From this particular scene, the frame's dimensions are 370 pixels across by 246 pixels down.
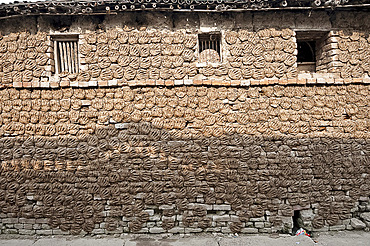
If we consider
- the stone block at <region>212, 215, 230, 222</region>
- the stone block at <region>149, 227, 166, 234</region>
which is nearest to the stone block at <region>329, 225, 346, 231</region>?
the stone block at <region>212, 215, 230, 222</region>

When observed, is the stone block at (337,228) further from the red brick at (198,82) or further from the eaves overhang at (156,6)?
the eaves overhang at (156,6)

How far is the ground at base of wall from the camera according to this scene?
186 inches

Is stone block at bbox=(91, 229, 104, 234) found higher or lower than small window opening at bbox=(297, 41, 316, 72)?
lower

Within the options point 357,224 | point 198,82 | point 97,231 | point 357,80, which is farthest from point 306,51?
point 97,231

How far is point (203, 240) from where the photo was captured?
191 inches

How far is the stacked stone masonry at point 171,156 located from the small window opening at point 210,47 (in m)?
0.77

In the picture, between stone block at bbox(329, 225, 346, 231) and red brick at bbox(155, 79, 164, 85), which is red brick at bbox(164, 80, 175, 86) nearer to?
red brick at bbox(155, 79, 164, 85)

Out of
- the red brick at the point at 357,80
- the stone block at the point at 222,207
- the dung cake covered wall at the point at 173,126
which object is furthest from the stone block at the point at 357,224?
the red brick at the point at 357,80

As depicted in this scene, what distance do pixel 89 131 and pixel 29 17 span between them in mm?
2904

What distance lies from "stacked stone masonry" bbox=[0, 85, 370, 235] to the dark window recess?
110cm

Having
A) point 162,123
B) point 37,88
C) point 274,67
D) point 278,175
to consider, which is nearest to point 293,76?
point 274,67

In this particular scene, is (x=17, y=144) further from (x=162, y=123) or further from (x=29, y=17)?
(x=162, y=123)

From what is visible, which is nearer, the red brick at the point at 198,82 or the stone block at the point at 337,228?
the red brick at the point at 198,82

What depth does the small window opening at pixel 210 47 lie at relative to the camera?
205 inches
